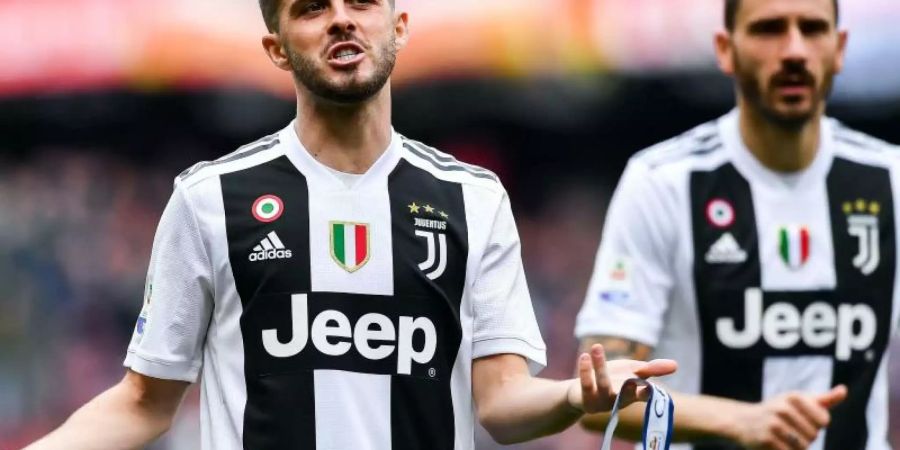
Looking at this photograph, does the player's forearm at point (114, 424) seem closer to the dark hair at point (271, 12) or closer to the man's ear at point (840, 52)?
the dark hair at point (271, 12)

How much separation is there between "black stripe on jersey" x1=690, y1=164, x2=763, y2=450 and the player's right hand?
0.52 metres

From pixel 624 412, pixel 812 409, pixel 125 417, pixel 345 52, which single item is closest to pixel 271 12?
pixel 345 52

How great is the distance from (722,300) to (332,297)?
1882mm

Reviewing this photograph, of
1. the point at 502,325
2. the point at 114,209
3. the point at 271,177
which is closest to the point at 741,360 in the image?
the point at 502,325

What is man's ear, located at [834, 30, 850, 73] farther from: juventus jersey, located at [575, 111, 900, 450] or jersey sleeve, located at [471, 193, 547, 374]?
jersey sleeve, located at [471, 193, 547, 374]

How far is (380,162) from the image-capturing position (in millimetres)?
4133

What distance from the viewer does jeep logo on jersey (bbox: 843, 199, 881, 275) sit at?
221 inches

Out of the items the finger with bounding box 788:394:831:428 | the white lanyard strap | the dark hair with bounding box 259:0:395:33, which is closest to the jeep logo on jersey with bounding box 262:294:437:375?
the white lanyard strap

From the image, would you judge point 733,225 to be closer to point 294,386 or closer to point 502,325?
point 502,325

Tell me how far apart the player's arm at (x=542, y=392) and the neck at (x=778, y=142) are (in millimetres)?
1830

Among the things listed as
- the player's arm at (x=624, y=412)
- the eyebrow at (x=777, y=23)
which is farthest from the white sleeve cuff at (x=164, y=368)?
the eyebrow at (x=777, y=23)

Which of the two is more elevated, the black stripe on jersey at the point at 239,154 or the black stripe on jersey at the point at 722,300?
the black stripe on jersey at the point at 239,154

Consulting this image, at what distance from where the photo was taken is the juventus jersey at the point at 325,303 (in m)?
3.93

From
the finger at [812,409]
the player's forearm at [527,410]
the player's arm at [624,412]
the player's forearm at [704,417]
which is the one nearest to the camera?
the player's forearm at [527,410]
